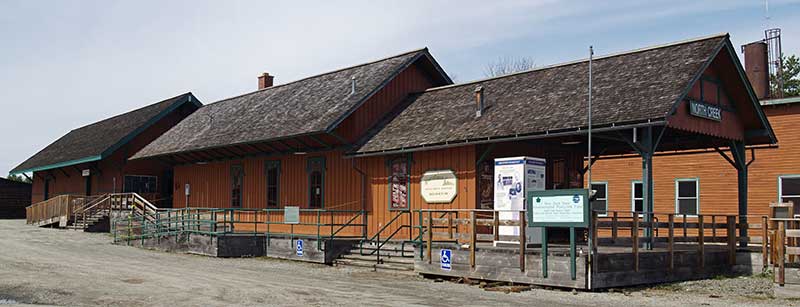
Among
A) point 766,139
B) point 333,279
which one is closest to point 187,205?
point 333,279

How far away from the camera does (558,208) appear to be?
1586 cm

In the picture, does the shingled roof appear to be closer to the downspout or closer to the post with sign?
the downspout

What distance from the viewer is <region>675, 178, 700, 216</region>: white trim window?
26.9 m

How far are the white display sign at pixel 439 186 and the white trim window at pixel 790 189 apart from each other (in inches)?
434

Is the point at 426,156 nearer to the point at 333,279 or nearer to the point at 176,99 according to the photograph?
the point at 333,279

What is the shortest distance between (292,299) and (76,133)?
153 feet

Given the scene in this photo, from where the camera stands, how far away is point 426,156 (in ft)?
74.0

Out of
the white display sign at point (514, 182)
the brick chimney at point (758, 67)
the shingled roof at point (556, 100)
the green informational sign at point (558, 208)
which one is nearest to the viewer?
the green informational sign at point (558, 208)

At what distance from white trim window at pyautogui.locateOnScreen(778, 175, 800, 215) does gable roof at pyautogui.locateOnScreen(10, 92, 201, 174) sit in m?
30.4

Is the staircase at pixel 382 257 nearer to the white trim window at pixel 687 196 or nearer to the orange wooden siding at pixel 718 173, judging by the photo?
the orange wooden siding at pixel 718 173

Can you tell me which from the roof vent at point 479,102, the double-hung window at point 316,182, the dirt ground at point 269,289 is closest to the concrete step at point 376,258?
the dirt ground at point 269,289

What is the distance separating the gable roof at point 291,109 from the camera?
2648 cm

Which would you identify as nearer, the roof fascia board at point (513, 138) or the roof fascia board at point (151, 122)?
the roof fascia board at point (513, 138)

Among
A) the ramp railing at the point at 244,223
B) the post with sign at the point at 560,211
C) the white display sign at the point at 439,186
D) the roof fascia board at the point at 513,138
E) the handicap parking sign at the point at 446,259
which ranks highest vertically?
the roof fascia board at the point at 513,138
